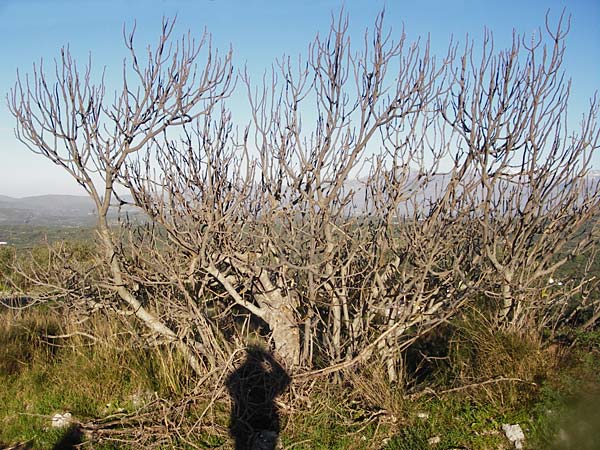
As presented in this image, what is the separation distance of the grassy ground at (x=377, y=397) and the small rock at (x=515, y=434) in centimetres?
4

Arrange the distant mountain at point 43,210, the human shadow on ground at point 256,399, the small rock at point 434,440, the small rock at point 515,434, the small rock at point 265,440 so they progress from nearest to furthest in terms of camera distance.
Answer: the small rock at point 515,434 < the small rock at point 434,440 < the small rock at point 265,440 < the human shadow on ground at point 256,399 < the distant mountain at point 43,210

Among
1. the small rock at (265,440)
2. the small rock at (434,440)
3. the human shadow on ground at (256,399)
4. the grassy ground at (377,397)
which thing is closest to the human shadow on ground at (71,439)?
the grassy ground at (377,397)

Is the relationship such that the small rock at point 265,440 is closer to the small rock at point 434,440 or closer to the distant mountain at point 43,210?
the small rock at point 434,440

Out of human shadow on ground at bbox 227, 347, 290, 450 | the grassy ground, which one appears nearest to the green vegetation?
the grassy ground

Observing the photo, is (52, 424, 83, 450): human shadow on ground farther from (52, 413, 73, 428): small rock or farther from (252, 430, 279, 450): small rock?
(252, 430, 279, 450): small rock

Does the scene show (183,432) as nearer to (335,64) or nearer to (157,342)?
(157,342)

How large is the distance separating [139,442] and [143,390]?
76 cm

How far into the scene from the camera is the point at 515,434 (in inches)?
136

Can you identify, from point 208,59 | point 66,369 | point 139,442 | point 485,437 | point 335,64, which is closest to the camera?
point 485,437

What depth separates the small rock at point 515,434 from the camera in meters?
3.41

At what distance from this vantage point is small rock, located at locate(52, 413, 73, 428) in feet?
13.6

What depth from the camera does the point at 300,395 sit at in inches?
164

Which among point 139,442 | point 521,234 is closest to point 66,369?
point 139,442

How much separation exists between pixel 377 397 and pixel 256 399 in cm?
113
